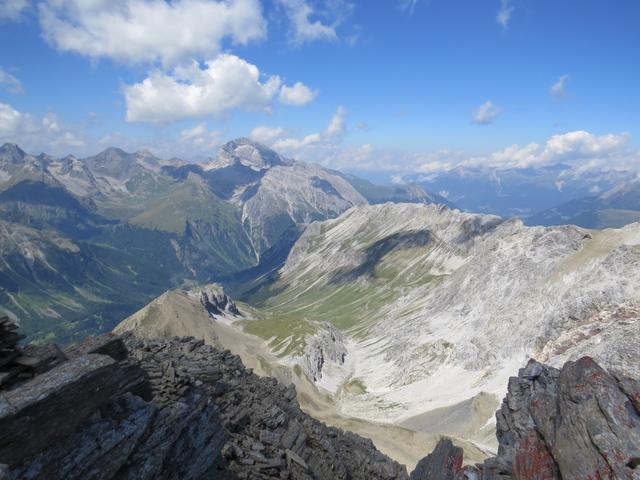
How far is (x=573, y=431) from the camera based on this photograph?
27.7 m

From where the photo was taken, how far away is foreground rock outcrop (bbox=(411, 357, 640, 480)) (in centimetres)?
2523

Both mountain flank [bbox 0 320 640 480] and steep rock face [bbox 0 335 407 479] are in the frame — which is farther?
mountain flank [bbox 0 320 640 480]

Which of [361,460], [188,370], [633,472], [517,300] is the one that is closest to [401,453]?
[361,460]

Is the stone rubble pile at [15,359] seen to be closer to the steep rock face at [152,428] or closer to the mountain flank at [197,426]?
the mountain flank at [197,426]

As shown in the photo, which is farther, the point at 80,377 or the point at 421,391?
the point at 421,391

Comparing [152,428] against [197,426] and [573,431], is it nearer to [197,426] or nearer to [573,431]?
[197,426]

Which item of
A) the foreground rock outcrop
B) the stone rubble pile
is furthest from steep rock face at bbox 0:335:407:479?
the foreground rock outcrop

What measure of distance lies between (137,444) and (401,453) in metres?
76.5

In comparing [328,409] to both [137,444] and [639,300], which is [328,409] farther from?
[137,444]

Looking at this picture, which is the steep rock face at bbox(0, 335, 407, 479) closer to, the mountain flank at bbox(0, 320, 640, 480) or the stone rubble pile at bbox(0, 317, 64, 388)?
the mountain flank at bbox(0, 320, 640, 480)

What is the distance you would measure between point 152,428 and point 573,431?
26.6 m

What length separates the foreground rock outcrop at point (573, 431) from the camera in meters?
25.2

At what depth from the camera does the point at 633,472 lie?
938 inches

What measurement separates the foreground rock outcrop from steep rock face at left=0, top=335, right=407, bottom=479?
1627 centimetres
